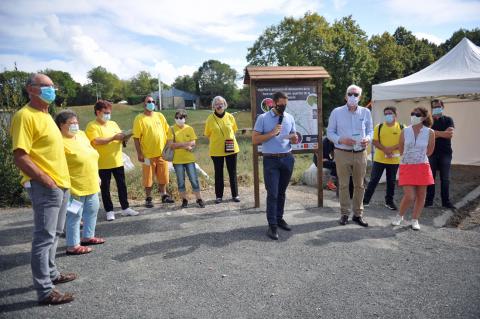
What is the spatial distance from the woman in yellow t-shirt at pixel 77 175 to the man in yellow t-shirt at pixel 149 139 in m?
1.98

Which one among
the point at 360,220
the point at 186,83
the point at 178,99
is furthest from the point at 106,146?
the point at 186,83

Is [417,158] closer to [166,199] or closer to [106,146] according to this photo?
[166,199]

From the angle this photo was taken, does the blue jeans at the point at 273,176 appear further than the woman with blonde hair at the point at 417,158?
No

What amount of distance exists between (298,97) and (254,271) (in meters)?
3.48

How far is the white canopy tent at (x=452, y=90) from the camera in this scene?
7441mm

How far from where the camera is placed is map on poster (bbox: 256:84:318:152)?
6020 millimetres

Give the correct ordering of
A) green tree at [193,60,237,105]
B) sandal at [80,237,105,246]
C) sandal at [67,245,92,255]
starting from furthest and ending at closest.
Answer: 1. green tree at [193,60,237,105]
2. sandal at [80,237,105,246]
3. sandal at [67,245,92,255]

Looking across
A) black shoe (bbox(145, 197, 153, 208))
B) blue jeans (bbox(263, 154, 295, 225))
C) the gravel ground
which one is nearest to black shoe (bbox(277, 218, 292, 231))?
the gravel ground

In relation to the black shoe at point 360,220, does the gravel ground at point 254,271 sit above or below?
below

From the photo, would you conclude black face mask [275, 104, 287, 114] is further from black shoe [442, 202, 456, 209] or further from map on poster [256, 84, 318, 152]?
black shoe [442, 202, 456, 209]

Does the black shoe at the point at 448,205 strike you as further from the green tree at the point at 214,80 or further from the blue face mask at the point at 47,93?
the green tree at the point at 214,80

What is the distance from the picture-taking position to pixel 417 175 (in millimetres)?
4988

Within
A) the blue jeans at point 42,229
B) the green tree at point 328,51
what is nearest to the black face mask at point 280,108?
the blue jeans at point 42,229

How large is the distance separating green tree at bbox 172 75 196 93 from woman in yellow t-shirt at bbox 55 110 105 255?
99477mm
